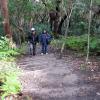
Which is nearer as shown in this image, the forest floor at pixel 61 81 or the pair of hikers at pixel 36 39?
the forest floor at pixel 61 81

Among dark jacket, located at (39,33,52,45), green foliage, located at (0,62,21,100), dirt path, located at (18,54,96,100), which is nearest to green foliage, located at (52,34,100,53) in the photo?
dark jacket, located at (39,33,52,45)

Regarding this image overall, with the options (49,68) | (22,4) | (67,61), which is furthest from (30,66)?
(22,4)

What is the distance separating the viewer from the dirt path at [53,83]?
11039 millimetres

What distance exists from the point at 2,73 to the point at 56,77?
9.49ft

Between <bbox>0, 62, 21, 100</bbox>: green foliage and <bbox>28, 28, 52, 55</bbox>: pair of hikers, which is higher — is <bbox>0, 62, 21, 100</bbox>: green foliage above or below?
above

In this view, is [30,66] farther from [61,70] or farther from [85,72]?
[85,72]

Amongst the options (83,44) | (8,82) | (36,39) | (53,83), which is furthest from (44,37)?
(8,82)

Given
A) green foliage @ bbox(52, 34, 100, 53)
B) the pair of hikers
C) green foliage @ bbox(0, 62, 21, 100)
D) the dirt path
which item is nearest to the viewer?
green foliage @ bbox(0, 62, 21, 100)

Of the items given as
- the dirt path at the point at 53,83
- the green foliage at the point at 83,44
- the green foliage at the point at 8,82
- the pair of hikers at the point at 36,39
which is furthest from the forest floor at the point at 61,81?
the pair of hikers at the point at 36,39

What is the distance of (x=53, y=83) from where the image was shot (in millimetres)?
12836

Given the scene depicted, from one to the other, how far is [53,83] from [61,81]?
1.51 feet

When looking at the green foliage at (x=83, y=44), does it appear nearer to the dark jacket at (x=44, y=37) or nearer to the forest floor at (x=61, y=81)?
the dark jacket at (x=44, y=37)

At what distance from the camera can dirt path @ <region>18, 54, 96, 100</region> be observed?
36.2 ft

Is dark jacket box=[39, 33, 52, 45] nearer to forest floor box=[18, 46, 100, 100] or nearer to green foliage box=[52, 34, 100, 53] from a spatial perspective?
green foliage box=[52, 34, 100, 53]
